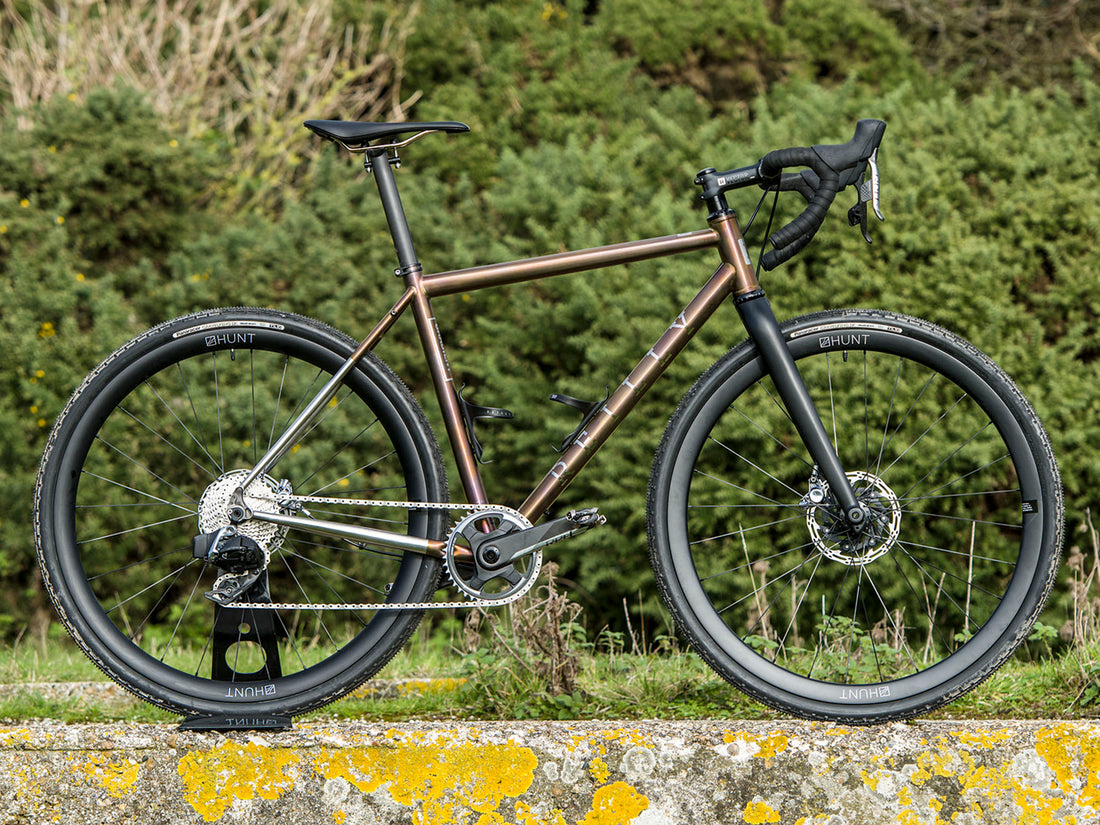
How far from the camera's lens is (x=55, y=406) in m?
4.94

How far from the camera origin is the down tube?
2.24 m

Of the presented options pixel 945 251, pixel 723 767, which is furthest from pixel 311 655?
pixel 945 251

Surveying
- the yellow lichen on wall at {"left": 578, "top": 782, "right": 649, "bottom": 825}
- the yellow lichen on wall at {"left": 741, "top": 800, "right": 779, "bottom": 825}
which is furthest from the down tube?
the yellow lichen on wall at {"left": 741, "top": 800, "right": 779, "bottom": 825}

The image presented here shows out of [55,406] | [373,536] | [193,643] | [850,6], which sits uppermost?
[850,6]

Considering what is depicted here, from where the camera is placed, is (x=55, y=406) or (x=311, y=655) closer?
(x=311, y=655)

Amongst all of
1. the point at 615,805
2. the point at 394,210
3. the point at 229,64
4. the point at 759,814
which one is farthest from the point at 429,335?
the point at 229,64

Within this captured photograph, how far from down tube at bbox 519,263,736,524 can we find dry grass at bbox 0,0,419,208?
17.1 ft

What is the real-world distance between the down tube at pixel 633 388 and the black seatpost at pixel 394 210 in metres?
0.53

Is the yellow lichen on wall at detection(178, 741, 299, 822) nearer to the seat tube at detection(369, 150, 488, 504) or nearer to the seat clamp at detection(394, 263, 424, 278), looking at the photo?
the seat tube at detection(369, 150, 488, 504)

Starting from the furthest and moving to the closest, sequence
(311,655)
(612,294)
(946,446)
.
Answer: (612,294), (946,446), (311,655)

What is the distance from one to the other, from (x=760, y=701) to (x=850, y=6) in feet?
22.2

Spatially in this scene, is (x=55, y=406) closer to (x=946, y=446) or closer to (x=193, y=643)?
(x=193, y=643)

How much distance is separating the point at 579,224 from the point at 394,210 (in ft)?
9.26

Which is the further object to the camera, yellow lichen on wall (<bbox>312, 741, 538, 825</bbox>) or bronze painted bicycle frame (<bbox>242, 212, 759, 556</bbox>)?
bronze painted bicycle frame (<bbox>242, 212, 759, 556</bbox>)
